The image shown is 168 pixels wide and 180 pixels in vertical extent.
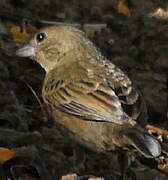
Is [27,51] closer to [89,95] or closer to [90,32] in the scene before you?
[89,95]

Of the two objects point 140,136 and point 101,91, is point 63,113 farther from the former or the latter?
point 140,136

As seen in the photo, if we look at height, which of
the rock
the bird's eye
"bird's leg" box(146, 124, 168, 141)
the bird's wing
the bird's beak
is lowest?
"bird's leg" box(146, 124, 168, 141)

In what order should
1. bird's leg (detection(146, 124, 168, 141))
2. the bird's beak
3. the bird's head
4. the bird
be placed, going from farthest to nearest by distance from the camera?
bird's leg (detection(146, 124, 168, 141)) < the bird's beak < the bird's head < the bird

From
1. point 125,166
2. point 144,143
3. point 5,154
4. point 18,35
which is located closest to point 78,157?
point 125,166

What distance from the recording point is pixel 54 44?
276 inches

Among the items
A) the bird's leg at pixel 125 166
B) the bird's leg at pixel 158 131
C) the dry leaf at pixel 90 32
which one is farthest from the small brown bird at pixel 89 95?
the dry leaf at pixel 90 32

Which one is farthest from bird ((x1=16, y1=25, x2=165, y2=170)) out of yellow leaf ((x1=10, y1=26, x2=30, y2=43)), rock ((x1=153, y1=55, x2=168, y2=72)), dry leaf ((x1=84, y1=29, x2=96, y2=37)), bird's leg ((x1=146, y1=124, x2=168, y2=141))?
dry leaf ((x1=84, y1=29, x2=96, y2=37))

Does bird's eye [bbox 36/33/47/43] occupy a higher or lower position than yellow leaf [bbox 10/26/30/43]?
higher

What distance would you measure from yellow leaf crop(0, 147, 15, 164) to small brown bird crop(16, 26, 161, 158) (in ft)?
1.61

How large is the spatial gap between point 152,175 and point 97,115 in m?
1.15

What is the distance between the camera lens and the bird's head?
6.96 metres

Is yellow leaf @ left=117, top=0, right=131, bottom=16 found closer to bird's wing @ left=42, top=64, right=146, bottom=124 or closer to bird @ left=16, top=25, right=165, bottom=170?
bird @ left=16, top=25, right=165, bottom=170

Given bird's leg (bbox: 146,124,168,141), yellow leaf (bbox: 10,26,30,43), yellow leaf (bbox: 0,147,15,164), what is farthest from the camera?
yellow leaf (bbox: 10,26,30,43)

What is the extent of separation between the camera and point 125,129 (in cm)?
580
